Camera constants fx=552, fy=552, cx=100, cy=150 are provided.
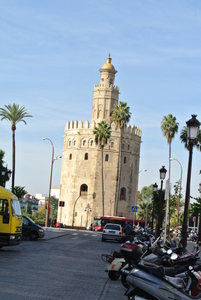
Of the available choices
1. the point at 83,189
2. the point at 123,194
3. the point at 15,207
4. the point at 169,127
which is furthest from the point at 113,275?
the point at 123,194

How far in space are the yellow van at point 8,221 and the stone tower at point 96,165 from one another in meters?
69.0

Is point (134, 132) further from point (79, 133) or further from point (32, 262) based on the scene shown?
point (32, 262)

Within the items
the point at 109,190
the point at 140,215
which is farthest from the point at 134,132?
the point at 140,215

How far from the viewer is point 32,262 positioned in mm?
16562

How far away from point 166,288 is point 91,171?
85376 millimetres

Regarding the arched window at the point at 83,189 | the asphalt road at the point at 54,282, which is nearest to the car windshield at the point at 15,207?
the asphalt road at the point at 54,282

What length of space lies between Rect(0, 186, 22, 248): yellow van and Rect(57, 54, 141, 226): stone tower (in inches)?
2716

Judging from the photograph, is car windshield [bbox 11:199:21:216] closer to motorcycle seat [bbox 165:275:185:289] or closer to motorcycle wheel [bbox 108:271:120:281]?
motorcycle wheel [bbox 108:271:120:281]

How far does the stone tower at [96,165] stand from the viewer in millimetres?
91812

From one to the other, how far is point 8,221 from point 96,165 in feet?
234

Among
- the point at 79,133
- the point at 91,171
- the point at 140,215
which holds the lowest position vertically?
the point at 140,215

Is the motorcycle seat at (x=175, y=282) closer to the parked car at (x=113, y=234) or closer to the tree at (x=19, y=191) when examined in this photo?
the parked car at (x=113, y=234)

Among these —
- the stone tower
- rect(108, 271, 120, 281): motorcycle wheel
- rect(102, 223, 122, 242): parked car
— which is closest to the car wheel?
rect(102, 223, 122, 242): parked car

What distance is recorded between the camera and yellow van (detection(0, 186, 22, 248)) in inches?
831
